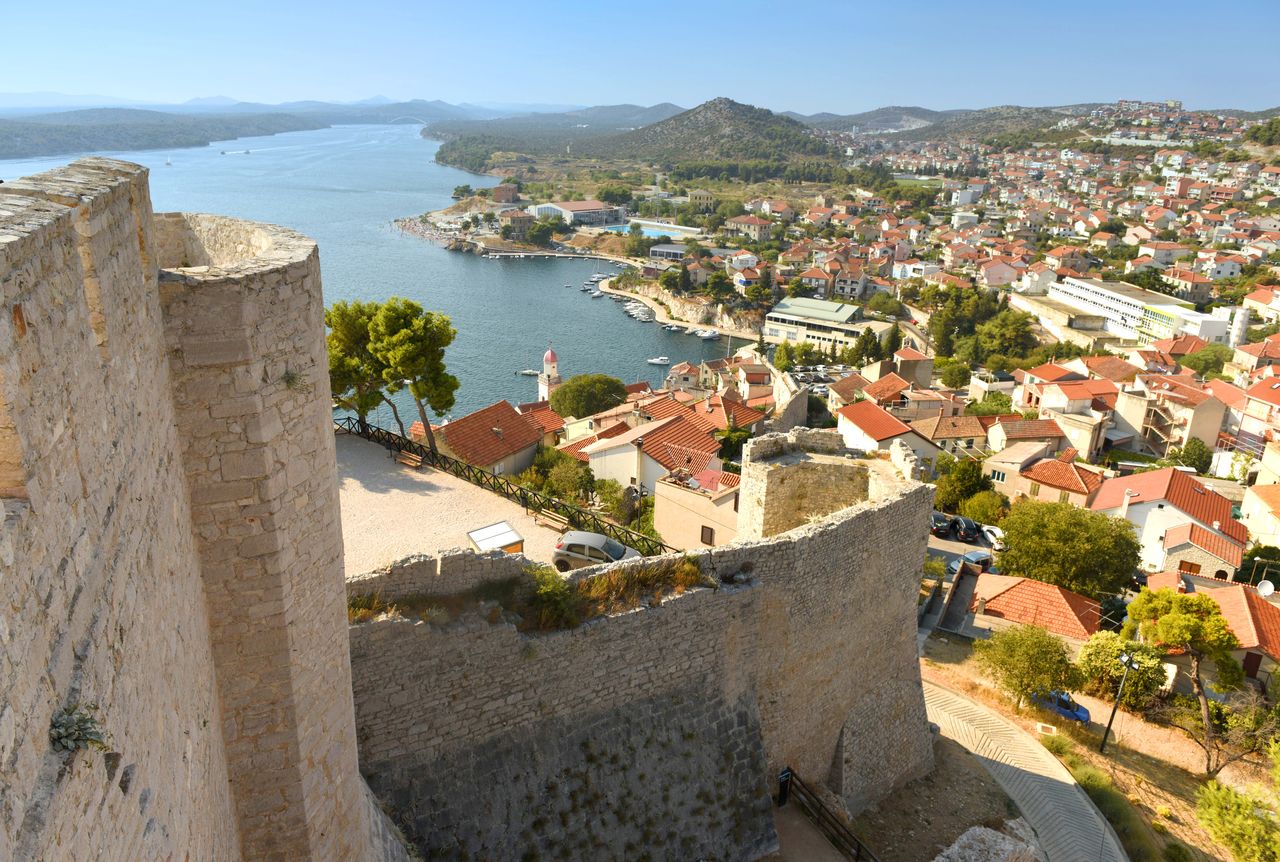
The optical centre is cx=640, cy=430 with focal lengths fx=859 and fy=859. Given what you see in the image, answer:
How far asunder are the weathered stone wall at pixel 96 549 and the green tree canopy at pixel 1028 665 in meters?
15.6

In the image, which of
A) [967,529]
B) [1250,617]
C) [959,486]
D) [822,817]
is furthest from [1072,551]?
[822,817]

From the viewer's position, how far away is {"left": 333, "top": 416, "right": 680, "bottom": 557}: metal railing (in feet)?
46.9

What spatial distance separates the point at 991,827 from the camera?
37.1 ft

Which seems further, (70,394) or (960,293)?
(960,293)

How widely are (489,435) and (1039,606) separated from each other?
15.2 m

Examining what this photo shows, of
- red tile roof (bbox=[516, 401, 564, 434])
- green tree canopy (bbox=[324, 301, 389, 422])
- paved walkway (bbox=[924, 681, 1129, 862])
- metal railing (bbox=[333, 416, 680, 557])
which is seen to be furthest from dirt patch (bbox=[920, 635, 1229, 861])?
red tile roof (bbox=[516, 401, 564, 434])

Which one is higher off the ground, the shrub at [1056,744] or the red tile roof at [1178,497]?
the shrub at [1056,744]

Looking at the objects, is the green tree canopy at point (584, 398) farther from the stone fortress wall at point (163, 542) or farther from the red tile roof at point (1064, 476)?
the stone fortress wall at point (163, 542)

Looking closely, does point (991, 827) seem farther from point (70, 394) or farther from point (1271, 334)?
point (1271, 334)

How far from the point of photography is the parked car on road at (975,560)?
27188 millimetres

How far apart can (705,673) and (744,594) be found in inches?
38.8

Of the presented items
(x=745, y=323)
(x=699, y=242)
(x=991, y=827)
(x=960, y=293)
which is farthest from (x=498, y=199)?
(x=991, y=827)

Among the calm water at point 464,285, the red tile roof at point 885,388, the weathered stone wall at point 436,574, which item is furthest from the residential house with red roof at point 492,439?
the red tile roof at point 885,388

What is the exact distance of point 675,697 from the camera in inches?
364
